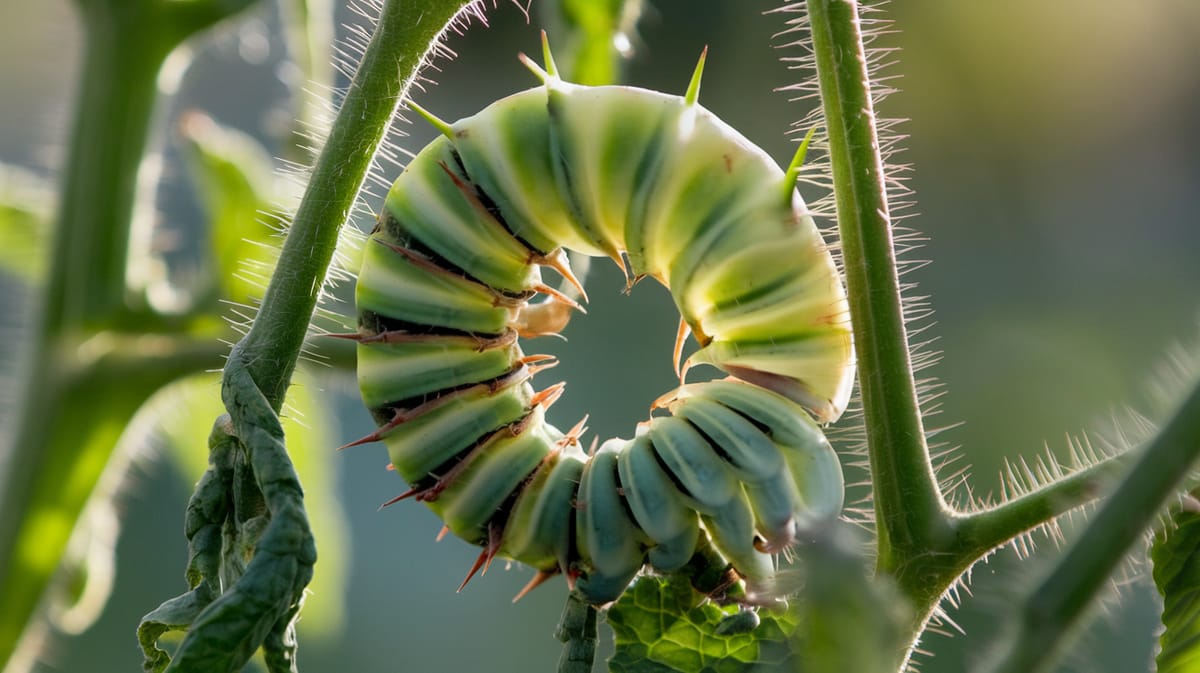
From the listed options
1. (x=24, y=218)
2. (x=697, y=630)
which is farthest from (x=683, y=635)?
(x=24, y=218)

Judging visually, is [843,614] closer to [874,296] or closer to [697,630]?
[874,296]

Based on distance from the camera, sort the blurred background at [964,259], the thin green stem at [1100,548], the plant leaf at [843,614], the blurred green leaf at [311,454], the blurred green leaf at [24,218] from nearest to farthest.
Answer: the plant leaf at [843,614] < the thin green stem at [1100,548] < the blurred green leaf at [24,218] < the blurred green leaf at [311,454] < the blurred background at [964,259]

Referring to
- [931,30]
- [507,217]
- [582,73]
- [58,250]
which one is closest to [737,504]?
[507,217]

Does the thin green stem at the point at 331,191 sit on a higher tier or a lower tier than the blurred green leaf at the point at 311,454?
higher

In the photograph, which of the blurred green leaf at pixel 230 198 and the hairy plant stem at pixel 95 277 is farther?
the blurred green leaf at pixel 230 198

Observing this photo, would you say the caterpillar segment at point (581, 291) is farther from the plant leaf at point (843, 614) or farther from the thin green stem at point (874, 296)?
the plant leaf at point (843, 614)

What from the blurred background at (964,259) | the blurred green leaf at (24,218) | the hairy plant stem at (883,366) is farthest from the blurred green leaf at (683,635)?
the blurred background at (964,259)

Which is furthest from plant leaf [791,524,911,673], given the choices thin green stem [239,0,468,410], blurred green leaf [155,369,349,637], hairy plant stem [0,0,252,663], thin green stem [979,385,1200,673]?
blurred green leaf [155,369,349,637]

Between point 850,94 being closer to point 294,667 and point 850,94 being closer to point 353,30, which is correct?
point 353,30
